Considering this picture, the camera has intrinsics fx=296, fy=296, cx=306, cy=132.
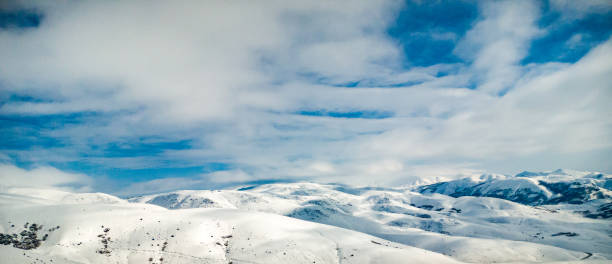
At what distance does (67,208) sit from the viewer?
330 ft

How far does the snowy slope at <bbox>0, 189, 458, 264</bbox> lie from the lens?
76.4 m

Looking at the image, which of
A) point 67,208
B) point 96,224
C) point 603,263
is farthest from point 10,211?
point 603,263

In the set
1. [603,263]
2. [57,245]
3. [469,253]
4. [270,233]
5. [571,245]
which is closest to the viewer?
[57,245]

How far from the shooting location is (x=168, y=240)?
84250 millimetres

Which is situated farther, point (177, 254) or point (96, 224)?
point (96, 224)

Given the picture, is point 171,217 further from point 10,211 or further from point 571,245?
Result: point 571,245

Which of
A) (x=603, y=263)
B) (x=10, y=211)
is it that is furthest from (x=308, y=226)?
(x=603, y=263)

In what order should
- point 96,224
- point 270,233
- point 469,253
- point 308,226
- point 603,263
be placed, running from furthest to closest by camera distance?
point 469,253
point 308,226
point 603,263
point 270,233
point 96,224

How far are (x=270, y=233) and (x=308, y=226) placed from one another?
2620cm

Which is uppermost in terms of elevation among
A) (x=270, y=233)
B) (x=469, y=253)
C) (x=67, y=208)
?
(x=67, y=208)

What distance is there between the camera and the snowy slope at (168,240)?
7638cm

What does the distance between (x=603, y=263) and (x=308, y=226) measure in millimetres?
106326

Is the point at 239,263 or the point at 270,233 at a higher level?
the point at 270,233

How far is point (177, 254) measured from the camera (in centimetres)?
7825
